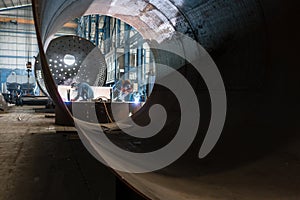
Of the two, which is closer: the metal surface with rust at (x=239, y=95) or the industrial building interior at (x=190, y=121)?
the industrial building interior at (x=190, y=121)

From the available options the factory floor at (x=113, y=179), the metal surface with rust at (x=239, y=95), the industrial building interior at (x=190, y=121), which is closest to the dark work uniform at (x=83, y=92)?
the industrial building interior at (x=190, y=121)

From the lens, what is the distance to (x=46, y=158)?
73.8 inches

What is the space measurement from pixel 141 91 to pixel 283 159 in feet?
24.4

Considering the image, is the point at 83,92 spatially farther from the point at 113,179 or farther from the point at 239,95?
the point at 113,179

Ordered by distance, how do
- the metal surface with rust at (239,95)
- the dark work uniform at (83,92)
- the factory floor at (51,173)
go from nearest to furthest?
the factory floor at (51,173)
the metal surface with rust at (239,95)
the dark work uniform at (83,92)

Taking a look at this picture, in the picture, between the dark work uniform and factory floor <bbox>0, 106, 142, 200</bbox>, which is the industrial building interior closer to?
factory floor <bbox>0, 106, 142, 200</bbox>

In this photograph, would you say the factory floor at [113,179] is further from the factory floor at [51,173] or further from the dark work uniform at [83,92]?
the dark work uniform at [83,92]

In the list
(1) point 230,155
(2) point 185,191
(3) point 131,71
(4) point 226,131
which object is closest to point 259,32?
(4) point 226,131

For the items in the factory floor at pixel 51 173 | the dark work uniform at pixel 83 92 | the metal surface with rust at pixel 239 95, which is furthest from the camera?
the dark work uniform at pixel 83 92

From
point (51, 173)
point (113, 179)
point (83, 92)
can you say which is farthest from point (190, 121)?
point (83, 92)

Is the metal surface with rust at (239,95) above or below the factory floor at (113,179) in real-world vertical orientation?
above

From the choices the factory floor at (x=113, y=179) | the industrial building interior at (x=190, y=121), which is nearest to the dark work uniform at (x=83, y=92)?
the industrial building interior at (x=190, y=121)

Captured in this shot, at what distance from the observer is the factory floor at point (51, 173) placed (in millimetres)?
1279

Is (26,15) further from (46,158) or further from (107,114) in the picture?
(46,158)
